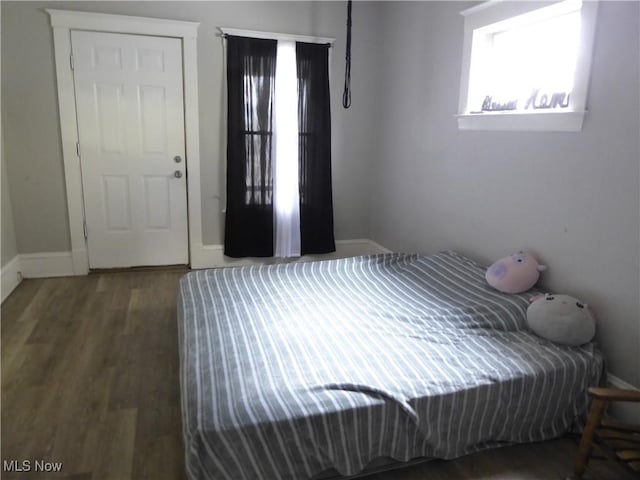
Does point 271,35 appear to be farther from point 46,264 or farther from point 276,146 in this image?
point 46,264

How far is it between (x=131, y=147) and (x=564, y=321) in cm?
336

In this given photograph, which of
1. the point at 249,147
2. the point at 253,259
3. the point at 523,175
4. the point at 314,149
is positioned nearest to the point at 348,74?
the point at 314,149

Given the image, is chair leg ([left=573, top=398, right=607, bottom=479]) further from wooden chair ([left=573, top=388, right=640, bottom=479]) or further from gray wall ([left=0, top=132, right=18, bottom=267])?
gray wall ([left=0, top=132, right=18, bottom=267])

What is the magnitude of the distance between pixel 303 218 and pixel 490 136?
1.92 m

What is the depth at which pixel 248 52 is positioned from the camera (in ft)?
12.6

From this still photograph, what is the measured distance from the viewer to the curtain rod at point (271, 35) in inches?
150

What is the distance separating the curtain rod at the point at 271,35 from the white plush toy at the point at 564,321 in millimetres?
2946

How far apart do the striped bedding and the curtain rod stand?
2273 millimetres

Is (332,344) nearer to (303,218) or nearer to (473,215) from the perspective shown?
(473,215)

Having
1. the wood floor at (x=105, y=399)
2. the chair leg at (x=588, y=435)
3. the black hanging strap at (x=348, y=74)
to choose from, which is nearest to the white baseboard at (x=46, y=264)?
the wood floor at (x=105, y=399)

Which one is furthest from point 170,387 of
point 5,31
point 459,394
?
point 5,31

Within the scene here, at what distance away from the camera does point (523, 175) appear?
2.62 metres

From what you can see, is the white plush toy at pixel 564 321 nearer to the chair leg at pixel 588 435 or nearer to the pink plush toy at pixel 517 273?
the pink plush toy at pixel 517 273

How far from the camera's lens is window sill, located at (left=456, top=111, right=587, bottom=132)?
2275mm
